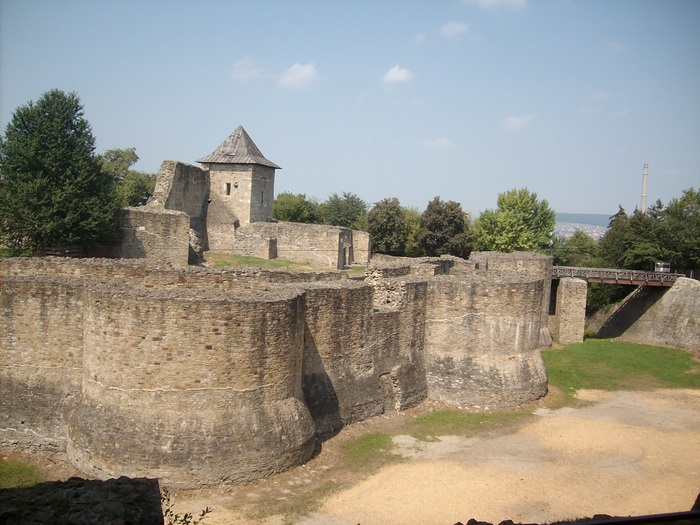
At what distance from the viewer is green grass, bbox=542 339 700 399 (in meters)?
21.2

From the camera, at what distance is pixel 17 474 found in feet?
40.4

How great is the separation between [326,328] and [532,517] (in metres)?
5.89

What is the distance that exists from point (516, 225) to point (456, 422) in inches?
1311

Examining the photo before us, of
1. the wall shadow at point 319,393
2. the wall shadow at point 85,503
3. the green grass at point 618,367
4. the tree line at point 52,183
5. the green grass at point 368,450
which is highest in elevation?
the tree line at point 52,183

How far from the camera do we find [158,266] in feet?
51.5

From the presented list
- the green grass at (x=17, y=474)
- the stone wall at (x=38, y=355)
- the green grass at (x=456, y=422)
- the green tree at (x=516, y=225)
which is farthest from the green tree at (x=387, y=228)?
the green grass at (x=17, y=474)

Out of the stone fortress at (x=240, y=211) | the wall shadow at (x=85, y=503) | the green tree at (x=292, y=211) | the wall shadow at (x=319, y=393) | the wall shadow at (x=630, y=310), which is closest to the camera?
the wall shadow at (x=85, y=503)

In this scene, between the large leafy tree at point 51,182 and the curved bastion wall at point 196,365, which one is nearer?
the curved bastion wall at point 196,365

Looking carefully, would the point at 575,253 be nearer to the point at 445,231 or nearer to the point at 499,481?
the point at 445,231

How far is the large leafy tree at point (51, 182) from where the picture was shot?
922 inches

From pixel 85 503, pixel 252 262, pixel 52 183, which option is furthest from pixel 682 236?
pixel 85 503

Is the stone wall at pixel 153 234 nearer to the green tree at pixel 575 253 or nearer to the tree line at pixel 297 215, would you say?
the tree line at pixel 297 215

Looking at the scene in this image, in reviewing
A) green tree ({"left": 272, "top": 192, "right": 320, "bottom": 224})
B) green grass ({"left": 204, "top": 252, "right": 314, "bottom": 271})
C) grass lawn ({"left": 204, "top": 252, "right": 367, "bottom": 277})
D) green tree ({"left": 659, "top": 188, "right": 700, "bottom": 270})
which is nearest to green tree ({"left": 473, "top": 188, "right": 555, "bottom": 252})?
green tree ({"left": 659, "top": 188, "right": 700, "bottom": 270})

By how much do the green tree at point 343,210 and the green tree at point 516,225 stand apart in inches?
542
